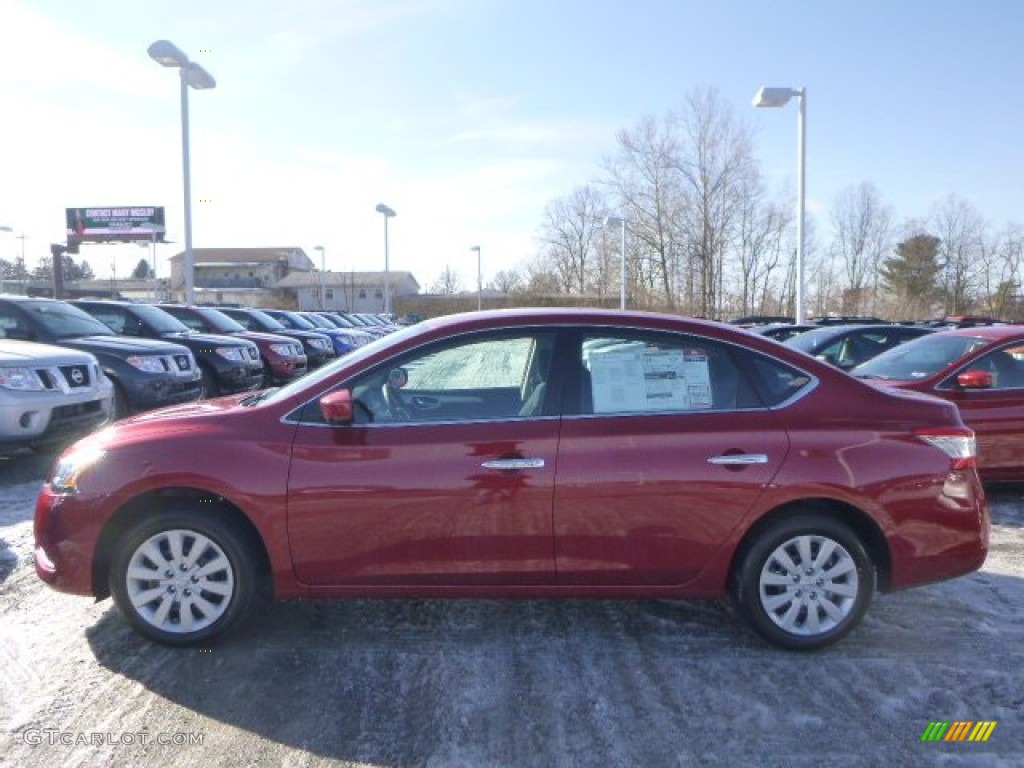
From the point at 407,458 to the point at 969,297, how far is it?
53.1 meters

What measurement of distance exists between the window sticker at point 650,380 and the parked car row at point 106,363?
18.6 ft

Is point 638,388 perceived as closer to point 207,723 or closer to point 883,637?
point 883,637

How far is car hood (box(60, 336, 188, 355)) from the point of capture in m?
9.11

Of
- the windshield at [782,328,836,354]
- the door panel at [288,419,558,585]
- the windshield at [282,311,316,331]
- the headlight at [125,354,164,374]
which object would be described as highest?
the windshield at [282,311,316,331]

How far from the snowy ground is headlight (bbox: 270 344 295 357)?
1018 centimetres

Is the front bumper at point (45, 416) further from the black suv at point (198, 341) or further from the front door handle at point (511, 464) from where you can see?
the front door handle at point (511, 464)

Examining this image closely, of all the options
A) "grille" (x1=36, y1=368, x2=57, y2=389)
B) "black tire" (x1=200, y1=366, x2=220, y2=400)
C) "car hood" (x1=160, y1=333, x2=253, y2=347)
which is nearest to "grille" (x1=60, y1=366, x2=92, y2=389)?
"grille" (x1=36, y1=368, x2=57, y2=389)

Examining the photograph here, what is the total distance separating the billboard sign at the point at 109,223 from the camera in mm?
59344

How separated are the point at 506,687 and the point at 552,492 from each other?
0.87m

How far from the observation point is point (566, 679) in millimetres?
3482

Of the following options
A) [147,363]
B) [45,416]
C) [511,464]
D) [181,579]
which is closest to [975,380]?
[511,464]

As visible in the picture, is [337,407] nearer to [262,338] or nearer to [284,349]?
[284,349]

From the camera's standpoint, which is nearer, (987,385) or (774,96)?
(987,385)

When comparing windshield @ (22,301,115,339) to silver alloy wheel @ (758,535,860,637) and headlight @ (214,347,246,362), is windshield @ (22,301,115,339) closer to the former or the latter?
headlight @ (214,347,246,362)
